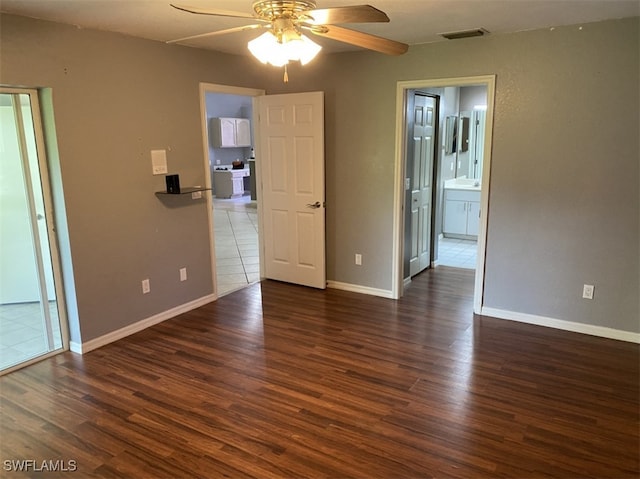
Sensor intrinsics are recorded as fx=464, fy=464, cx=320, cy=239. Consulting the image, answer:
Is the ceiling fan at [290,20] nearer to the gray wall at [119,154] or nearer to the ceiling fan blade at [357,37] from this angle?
the ceiling fan blade at [357,37]

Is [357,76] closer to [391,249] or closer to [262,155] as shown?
[262,155]

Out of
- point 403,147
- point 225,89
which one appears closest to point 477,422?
point 403,147

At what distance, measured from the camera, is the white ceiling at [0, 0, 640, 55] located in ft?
8.94

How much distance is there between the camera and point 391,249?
4.55 metres

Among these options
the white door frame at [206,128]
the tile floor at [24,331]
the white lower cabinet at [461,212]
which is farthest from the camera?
the white lower cabinet at [461,212]

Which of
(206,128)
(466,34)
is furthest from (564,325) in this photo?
(206,128)

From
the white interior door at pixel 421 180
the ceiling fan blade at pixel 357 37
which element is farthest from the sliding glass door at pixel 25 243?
the white interior door at pixel 421 180

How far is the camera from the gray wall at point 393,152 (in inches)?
129

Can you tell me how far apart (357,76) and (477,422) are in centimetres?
316

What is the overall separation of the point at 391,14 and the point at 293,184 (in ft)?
7.10

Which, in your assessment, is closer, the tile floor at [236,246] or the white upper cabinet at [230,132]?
the tile floor at [236,246]

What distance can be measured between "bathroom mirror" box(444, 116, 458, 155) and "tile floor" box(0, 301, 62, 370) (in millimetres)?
5452

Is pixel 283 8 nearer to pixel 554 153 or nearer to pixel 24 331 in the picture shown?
pixel 554 153

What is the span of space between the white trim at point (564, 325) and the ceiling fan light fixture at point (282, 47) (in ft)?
9.79
